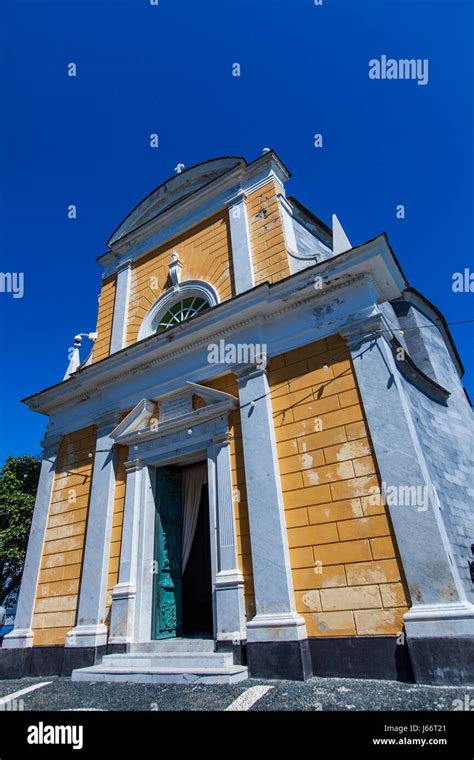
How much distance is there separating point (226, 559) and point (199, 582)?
11.3 feet

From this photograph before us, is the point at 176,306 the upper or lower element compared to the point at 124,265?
lower

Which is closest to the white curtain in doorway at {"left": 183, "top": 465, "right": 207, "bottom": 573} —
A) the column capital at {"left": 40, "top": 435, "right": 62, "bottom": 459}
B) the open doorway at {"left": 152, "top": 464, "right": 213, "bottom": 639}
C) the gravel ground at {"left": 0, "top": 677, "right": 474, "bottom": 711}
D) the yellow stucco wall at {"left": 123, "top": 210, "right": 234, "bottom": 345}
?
the open doorway at {"left": 152, "top": 464, "right": 213, "bottom": 639}

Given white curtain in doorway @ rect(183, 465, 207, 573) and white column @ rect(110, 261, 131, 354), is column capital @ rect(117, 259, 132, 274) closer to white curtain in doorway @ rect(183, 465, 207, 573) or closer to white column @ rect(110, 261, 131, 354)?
white column @ rect(110, 261, 131, 354)

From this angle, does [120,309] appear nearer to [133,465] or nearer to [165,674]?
[133,465]

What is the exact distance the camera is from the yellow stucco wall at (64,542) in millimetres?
7932

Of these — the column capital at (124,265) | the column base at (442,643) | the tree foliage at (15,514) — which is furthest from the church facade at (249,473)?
the tree foliage at (15,514)

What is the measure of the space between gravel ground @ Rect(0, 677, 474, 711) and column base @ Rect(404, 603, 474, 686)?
131 mm

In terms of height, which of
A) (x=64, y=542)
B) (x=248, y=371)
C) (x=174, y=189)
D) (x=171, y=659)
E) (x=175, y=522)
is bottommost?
(x=171, y=659)

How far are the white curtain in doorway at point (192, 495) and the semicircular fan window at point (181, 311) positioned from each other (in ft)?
10.4

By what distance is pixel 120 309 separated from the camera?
10.6 metres

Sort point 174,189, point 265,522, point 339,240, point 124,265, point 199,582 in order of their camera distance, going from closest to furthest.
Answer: point 265,522, point 339,240, point 199,582, point 174,189, point 124,265

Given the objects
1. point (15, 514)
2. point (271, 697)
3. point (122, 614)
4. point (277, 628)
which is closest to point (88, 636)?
point (122, 614)

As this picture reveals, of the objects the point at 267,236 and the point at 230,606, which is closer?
the point at 230,606
